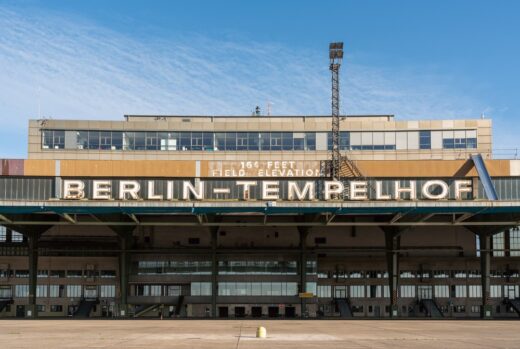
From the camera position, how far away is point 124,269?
8525 cm

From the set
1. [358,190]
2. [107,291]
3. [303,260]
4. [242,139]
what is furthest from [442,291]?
[107,291]

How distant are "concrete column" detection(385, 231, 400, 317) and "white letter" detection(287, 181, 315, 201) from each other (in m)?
21.3

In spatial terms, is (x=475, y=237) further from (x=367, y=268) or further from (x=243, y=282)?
(x=243, y=282)

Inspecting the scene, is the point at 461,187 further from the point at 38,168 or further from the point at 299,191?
the point at 38,168

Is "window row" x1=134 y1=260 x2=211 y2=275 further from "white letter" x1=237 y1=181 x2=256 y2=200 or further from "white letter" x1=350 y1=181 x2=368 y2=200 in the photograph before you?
"white letter" x1=350 y1=181 x2=368 y2=200

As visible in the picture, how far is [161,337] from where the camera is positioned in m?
36.9

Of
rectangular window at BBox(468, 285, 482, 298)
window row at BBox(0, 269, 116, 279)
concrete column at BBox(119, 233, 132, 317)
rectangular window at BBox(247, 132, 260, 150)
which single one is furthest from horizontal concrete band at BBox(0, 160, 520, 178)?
rectangular window at BBox(468, 285, 482, 298)

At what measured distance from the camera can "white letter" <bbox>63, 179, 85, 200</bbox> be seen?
62.8 m

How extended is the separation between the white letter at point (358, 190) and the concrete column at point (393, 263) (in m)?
19.4

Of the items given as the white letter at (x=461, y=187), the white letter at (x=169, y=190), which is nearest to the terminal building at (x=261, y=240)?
the white letter at (x=461, y=187)

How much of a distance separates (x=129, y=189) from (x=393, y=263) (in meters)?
38.7

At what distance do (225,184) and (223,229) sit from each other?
2393cm

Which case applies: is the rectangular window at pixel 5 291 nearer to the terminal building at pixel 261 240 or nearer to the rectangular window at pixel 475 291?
the terminal building at pixel 261 240

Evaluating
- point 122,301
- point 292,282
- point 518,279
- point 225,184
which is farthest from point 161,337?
point 518,279
